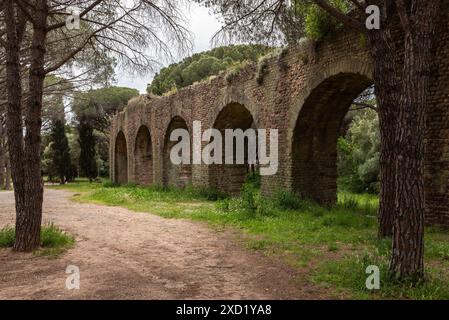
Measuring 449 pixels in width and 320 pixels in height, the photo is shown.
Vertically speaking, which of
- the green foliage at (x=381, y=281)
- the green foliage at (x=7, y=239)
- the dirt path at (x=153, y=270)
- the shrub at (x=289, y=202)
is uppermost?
the shrub at (x=289, y=202)

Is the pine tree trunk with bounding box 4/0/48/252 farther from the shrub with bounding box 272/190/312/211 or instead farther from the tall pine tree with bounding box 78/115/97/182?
the tall pine tree with bounding box 78/115/97/182

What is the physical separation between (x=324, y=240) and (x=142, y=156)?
17.1 metres

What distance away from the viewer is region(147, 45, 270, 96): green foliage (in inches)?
1271

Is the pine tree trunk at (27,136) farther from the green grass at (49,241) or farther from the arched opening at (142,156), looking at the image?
the arched opening at (142,156)

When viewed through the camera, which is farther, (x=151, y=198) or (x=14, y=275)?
(x=151, y=198)

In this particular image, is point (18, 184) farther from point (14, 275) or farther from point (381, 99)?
point (381, 99)

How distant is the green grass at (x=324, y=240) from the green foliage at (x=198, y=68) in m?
20.9

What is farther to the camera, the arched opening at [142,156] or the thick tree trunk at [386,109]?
the arched opening at [142,156]

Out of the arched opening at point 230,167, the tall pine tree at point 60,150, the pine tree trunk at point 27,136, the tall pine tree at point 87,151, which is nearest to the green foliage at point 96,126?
the tall pine tree at point 87,151

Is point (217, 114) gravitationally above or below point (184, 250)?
above

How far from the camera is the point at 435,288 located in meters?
4.12

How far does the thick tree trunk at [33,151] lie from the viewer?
20.4 ft
